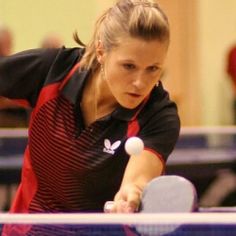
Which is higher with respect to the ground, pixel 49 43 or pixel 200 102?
pixel 49 43

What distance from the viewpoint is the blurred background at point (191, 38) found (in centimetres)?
648

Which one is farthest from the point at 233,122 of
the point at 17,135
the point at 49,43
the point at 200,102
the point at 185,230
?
the point at 185,230

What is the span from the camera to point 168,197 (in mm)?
1993

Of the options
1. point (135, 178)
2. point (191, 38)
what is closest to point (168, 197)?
point (135, 178)

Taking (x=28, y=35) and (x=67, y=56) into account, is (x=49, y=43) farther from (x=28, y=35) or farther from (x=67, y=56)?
(x=67, y=56)

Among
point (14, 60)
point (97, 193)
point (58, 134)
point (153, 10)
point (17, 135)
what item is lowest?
point (17, 135)

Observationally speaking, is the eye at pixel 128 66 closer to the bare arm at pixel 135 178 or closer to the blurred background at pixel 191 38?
the bare arm at pixel 135 178

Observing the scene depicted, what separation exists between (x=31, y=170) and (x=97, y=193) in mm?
202

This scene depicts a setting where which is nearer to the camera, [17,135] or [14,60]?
[14,60]

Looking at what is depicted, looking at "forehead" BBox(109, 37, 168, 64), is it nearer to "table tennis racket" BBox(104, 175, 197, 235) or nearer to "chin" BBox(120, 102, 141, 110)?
"chin" BBox(120, 102, 141, 110)

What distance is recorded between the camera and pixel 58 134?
2.28 meters

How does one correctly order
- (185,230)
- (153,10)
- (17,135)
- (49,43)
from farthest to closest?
1. (49,43)
2. (17,135)
3. (153,10)
4. (185,230)

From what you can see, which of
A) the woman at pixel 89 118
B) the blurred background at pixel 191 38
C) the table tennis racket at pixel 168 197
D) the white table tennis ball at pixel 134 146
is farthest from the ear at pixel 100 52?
the blurred background at pixel 191 38

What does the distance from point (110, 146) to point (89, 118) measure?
0.42 feet
